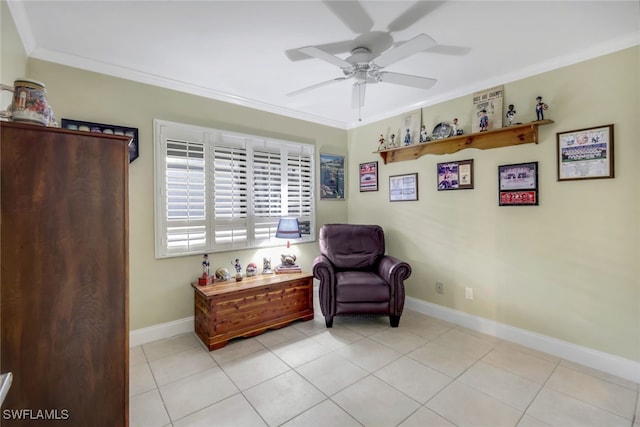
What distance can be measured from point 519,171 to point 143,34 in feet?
11.3

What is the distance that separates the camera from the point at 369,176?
417cm

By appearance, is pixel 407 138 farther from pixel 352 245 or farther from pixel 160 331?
pixel 160 331

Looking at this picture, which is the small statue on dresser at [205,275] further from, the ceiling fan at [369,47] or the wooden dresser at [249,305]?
the ceiling fan at [369,47]

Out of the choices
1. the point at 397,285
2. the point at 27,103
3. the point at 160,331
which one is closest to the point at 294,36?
the point at 27,103

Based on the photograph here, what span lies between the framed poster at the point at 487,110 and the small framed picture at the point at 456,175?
38 centimetres

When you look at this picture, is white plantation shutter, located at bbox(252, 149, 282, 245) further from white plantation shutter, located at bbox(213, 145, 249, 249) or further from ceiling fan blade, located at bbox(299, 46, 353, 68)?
ceiling fan blade, located at bbox(299, 46, 353, 68)

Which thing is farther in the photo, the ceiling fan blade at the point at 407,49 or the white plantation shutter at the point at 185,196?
the white plantation shutter at the point at 185,196

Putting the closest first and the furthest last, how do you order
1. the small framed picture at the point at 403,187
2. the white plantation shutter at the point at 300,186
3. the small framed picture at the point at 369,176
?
Answer: 1. the small framed picture at the point at 403,187
2. the white plantation shutter at the point at 300,186
3. the small framed picture at the point at 369,176

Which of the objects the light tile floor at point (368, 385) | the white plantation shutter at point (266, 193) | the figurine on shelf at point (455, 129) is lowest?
the light tile floor at point (368, 385)

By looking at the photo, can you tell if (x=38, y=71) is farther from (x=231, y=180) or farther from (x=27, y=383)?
(x=27, y=383)

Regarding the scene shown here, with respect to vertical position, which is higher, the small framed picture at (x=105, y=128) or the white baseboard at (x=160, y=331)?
the small framed picture at (x=105, y=128)

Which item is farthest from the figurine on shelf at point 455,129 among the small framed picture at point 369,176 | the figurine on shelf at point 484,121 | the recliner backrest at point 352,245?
the recliner backrest at point 352,245

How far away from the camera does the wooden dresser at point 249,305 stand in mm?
2654

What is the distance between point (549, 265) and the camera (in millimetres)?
2586
